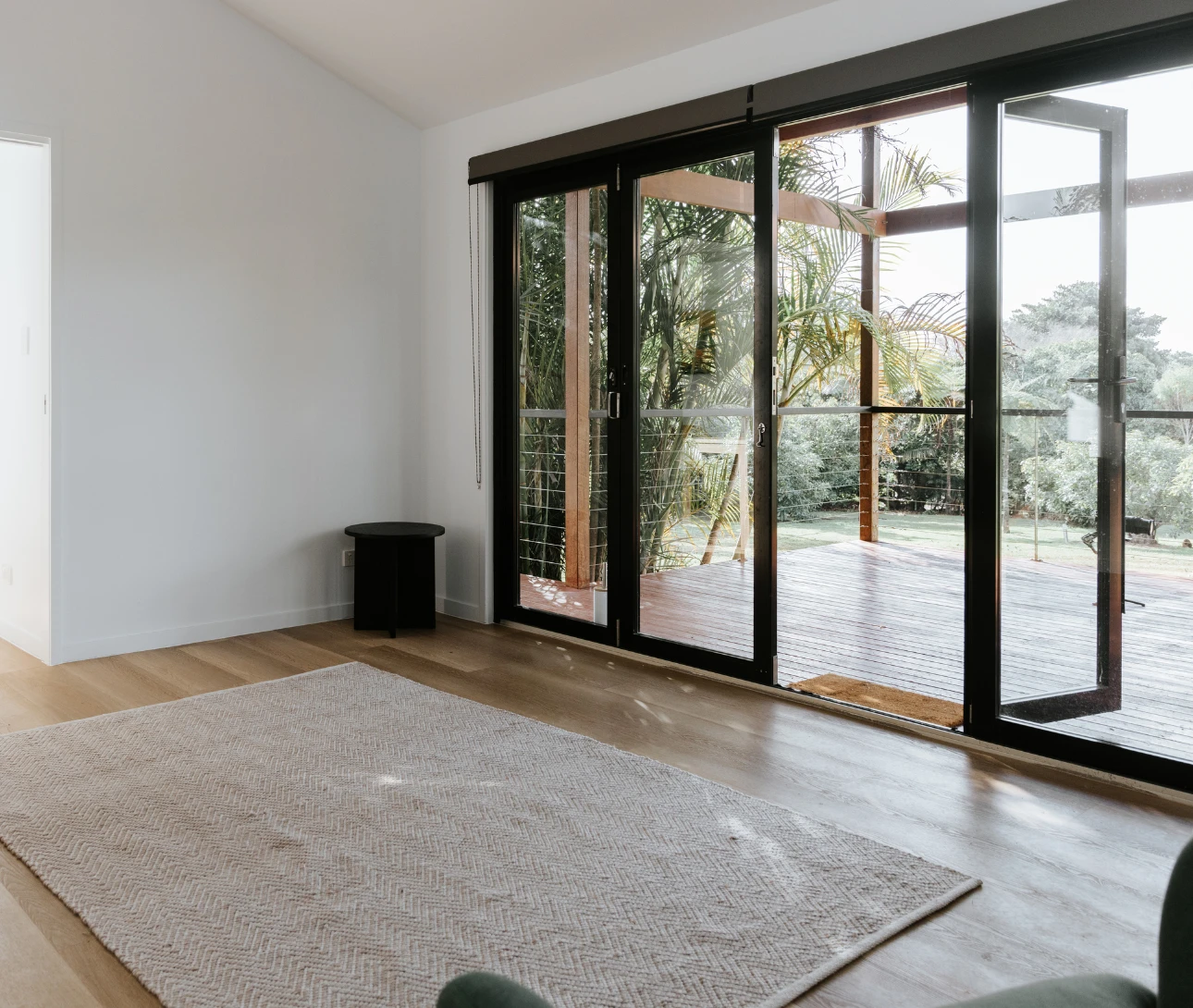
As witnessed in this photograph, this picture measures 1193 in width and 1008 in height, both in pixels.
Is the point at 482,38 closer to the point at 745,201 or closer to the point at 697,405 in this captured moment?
the point at 745,201

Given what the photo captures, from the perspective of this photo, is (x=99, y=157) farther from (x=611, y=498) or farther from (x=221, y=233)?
(x=611, y=498)

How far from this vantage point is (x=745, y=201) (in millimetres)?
3824

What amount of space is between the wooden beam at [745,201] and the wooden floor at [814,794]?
6.24 feet

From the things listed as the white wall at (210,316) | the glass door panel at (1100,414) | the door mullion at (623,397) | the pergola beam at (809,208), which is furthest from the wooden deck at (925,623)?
the pergola beam at (809,208)

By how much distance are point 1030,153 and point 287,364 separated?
11.0ft

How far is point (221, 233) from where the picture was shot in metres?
4.52

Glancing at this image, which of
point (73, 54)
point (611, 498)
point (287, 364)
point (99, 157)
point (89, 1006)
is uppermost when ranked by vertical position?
point (73, 54)

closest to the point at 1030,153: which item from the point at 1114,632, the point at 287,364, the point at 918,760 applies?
the point at 1114,632

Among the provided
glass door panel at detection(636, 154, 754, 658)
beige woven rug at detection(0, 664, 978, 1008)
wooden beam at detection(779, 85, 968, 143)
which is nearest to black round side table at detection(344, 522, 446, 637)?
glass door panel at detection(636, 154, 754, 658)

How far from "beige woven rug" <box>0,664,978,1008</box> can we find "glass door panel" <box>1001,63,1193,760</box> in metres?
1.00

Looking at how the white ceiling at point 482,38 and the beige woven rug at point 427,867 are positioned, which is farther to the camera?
the white ceiling at point 482,38

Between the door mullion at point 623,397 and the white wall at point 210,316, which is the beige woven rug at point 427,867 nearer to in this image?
the door mullion at point 623,397

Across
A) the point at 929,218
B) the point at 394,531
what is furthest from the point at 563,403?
the point at 929,218

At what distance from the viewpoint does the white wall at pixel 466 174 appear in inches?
142
